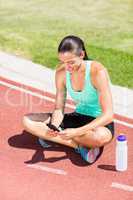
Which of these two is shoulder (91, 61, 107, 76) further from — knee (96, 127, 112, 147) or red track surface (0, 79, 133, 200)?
red track surface (0, 79, 133, 200)

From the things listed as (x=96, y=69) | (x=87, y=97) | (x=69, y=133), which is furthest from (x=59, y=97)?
(x=96, y=69)

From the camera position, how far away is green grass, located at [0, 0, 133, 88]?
14039 millimetres

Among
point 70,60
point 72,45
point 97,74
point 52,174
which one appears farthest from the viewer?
point 52,174

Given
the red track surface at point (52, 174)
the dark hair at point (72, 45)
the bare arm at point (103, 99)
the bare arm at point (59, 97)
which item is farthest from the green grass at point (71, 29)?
the dark hair at point (72, 45)

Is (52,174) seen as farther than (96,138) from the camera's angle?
Yes

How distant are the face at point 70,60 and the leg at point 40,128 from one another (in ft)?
3.25

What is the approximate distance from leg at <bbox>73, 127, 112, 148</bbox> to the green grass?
345cm

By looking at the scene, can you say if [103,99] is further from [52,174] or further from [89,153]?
[52,174]

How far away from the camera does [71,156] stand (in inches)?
392

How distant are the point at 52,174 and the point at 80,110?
1.04 m

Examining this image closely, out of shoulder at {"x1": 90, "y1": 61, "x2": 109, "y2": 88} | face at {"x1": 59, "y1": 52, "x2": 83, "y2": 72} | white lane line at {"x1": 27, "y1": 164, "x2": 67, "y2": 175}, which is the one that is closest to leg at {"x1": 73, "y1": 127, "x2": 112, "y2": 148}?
white lane line at {"x1": 27, "y1": 164, "x2": 67, "y2": 175}

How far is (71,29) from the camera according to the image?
630 inches

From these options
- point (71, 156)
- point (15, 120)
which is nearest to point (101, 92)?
point (71, 156)

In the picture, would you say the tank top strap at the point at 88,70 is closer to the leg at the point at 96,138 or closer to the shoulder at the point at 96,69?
the shoulder at the point at 96,69
